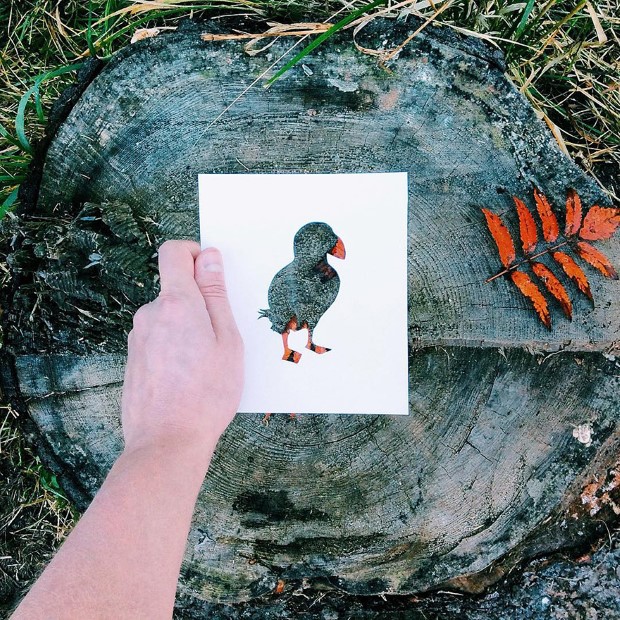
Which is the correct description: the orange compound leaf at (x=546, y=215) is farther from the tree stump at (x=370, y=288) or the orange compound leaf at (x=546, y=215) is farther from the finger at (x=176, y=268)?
the finger at (x=176, y=268)

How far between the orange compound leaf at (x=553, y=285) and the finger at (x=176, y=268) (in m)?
0.96

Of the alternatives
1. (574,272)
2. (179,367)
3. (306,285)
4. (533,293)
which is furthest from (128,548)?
(574,272)

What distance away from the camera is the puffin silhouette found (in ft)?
5.06

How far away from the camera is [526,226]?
4.79 ft

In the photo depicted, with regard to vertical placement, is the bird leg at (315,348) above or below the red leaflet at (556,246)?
below

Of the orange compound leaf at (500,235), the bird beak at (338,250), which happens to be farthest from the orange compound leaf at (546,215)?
the bird beak at (338,250)

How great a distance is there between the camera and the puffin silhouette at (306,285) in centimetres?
154

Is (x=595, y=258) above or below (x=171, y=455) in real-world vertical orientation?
above

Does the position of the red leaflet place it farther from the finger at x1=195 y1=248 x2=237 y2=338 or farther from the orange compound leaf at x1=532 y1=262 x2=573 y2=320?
the finger at x1=195 y1=248 x2=237 y2=338

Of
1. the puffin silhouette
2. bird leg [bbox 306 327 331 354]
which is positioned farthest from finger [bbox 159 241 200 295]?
bird leg [bbox 306 327 331 354]

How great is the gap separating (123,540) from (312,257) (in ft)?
2.85

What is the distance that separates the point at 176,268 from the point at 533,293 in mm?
984

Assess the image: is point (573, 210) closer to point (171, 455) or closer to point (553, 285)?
point (553, 285)

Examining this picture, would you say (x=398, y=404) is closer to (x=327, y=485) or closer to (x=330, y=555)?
(x=327, y=485)
